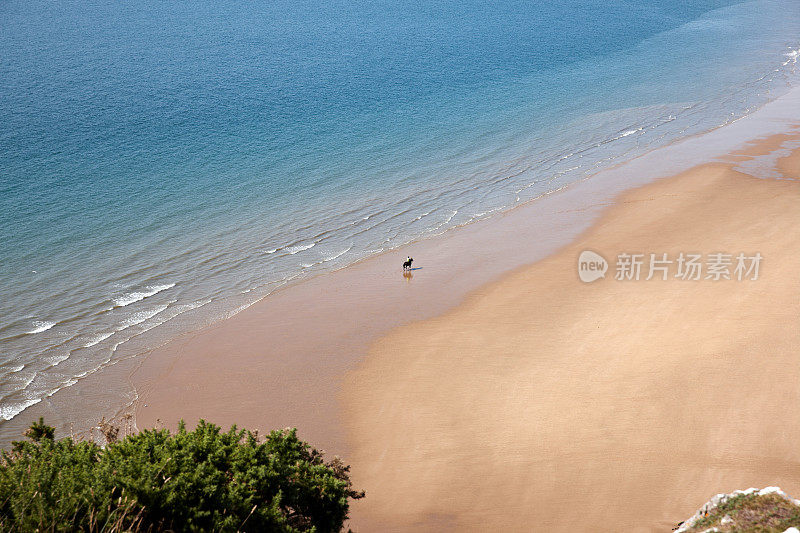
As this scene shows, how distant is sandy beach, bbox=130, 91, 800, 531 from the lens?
1346cm

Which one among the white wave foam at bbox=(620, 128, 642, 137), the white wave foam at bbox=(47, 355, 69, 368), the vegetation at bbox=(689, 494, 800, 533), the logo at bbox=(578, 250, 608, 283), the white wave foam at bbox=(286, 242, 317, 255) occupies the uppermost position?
the white wave foam at bbox=(286, 242, 317, 255)

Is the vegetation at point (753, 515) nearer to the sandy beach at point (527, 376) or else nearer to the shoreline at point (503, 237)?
the sandy beach at point (527, 376)

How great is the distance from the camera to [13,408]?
1748cm

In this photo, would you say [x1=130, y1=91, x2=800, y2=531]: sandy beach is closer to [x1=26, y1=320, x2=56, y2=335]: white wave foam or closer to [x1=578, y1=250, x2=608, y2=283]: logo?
[x1=578, y1=250, x2=608, y2=283]: logo

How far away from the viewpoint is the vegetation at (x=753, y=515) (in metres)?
9.73

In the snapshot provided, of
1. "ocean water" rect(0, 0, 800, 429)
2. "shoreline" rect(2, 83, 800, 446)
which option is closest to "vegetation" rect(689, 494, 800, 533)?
"shoreline" rect(2, 83, 800, 446)

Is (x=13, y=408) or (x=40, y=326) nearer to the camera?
(x=13, y=408)

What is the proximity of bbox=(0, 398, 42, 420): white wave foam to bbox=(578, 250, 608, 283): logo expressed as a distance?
61.1 ft

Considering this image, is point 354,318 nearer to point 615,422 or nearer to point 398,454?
point 398,454

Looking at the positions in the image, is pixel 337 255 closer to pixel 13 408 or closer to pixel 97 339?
pixel 97 339

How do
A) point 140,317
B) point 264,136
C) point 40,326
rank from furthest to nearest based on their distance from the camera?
point 264,136, point 140,317, point 40,326

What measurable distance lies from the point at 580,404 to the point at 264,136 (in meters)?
35.2

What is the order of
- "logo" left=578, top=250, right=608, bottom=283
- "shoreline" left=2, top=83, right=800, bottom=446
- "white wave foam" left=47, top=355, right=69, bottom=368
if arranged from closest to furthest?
1. "shoreline" left=2, top=83, right=800, bottom=446
2. "white wave foam" left=47, top=355, right=69, bottom=368
3. "logo" left=578, top=250, right=608, bottom=283
